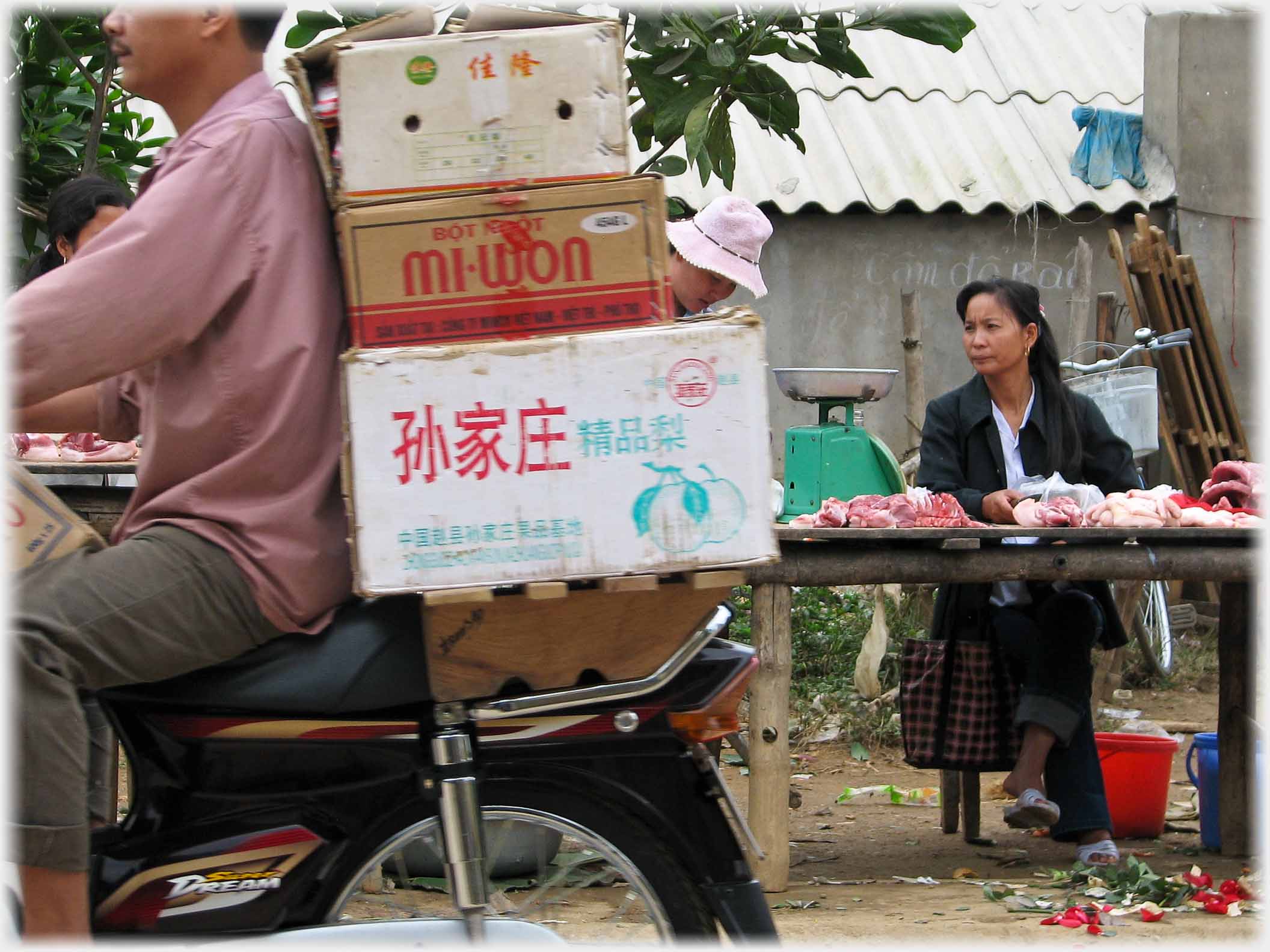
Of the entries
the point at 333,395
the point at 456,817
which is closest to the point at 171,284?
the point at 333,395

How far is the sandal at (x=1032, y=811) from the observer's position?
4.39 m

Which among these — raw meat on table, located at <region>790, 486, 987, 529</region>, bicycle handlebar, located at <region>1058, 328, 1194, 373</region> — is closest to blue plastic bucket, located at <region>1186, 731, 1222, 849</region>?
raw meat on table, located at <region>790, 486, 987, 529</region>

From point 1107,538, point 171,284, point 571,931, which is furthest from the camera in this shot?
point 1107,538

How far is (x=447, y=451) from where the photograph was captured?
2105 millimetres

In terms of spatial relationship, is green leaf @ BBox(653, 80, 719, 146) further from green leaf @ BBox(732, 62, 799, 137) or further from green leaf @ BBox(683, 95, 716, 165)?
green leaf @ BBox(732, 62, 799, 137)

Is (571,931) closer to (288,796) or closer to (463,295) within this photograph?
(288,796)

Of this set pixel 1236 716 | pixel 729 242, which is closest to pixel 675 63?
pixel 729 242

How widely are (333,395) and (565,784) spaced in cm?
73

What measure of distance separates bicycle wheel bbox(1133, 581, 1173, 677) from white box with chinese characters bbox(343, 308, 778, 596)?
6010 mm

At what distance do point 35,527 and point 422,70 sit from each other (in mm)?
915

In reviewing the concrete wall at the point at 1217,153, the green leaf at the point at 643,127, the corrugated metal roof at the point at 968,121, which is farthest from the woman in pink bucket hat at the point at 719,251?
the concrete wall at the point at 1217,153

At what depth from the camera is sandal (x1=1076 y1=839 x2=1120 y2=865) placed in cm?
446

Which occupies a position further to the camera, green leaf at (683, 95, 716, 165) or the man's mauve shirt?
green leaf at (683, 95, 716, 165)

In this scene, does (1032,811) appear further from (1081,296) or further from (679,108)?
(1081,296)
